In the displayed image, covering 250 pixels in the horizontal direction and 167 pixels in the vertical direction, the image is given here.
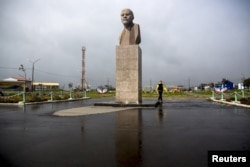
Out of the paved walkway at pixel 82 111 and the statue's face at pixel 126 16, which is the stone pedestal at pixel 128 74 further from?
the paved walkway at pixel 82 111

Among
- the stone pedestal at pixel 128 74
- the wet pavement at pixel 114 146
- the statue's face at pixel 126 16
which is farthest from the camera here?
the statue's face at pixel 126 16

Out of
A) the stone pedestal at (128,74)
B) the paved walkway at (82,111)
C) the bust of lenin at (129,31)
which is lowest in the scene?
the paved walkway at (82,111)

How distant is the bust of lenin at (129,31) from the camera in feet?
54.9

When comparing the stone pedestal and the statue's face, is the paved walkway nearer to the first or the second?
the stone pedestal

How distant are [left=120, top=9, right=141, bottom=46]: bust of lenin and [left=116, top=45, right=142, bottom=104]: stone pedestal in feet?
1.91

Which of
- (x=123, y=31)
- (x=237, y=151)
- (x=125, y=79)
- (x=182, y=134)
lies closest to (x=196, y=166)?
(x=237, y=151)

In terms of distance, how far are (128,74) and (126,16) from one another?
3959mm

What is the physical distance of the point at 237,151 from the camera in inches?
182

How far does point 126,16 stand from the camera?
1672cm

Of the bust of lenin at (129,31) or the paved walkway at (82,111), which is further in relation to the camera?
the bust of lenin at (129,31)

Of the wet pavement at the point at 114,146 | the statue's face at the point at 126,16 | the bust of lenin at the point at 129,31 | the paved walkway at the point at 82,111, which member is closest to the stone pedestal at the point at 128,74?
the bust of lenin at the point at 129,31

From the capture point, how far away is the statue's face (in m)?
16.7

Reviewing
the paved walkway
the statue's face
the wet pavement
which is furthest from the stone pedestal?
the wet pavement

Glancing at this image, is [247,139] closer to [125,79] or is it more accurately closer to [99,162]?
[99,162]
